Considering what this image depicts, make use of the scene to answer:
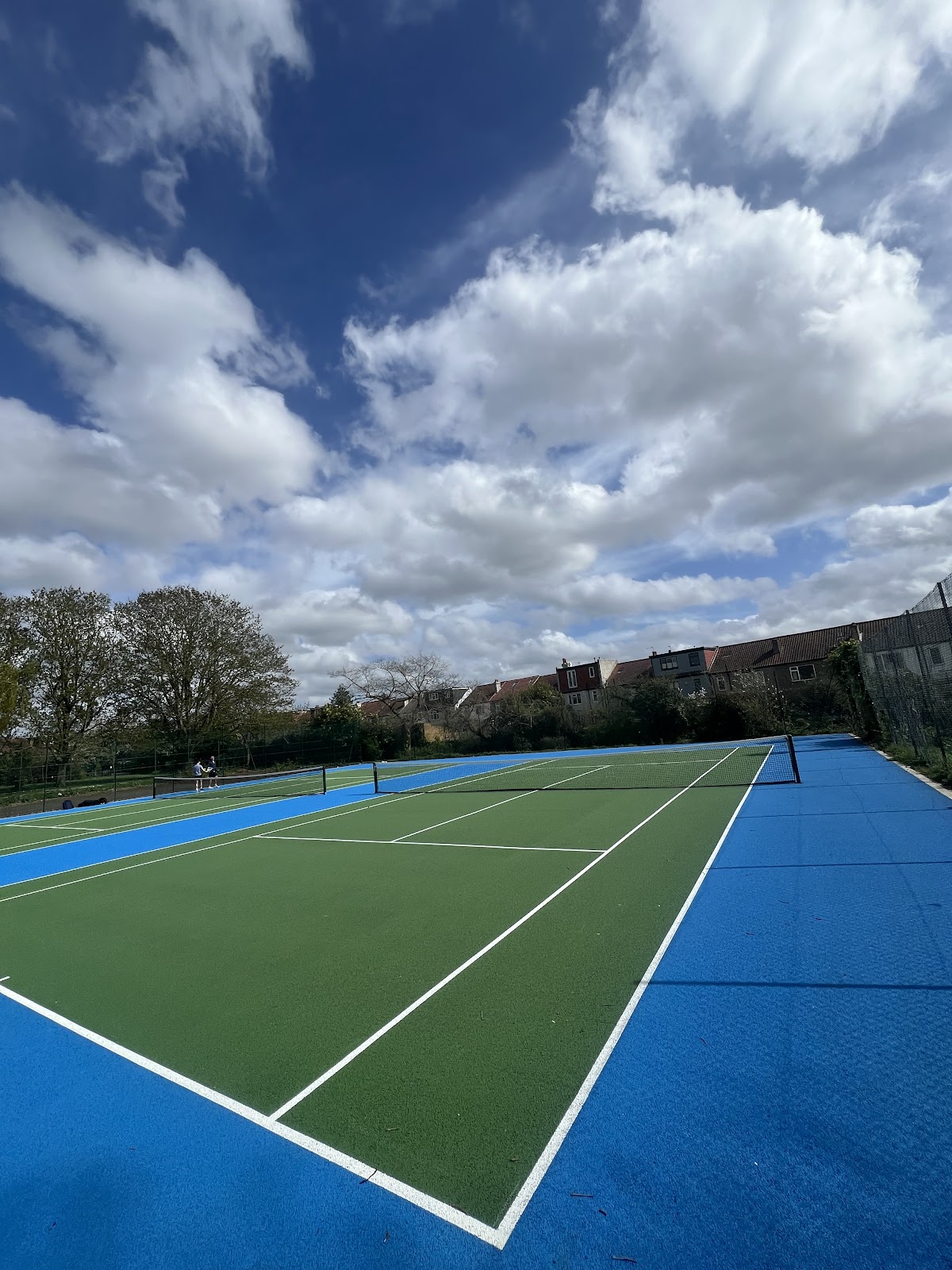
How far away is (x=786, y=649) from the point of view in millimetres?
A: 50781

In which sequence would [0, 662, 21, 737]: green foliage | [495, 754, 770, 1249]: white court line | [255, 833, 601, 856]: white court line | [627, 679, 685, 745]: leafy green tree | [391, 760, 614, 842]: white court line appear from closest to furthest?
[495, 754, 770, 1249]: white court line, [255, 833, 601, 856]: white court line, [391, 760, 614, 842]: white court line, [0, 662, 21, 737]: green foliage, [627, 679, 685, 745]: leafy green tree

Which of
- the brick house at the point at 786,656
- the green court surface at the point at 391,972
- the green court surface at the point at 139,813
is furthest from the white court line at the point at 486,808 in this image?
the brick house at the point at 786,656

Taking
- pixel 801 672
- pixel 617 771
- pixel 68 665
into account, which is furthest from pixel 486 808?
pixel 801 672

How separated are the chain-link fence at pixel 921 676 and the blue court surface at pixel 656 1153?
22.1ft

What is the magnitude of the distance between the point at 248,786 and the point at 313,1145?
30.9 m

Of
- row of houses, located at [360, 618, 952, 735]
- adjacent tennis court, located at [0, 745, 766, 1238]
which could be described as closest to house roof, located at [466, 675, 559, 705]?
row of houses, located at [360, 618, 952, 735]

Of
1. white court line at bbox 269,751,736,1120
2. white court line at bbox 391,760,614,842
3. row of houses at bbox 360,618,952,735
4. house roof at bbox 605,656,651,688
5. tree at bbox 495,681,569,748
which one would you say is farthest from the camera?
house roof at bbox 605,656,651,688

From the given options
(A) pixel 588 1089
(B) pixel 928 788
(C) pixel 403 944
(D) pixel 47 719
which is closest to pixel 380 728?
(D) pixel 47 719

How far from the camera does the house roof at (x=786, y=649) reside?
47656 millimetres

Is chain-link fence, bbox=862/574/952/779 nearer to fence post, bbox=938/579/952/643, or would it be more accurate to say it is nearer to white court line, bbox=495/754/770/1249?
fence post, bbox=938/579/952/643

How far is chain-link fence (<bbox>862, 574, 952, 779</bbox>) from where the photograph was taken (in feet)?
34.5

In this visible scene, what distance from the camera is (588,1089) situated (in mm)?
3787

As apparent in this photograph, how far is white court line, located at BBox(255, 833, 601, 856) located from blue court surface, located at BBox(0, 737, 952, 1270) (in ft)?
15.5

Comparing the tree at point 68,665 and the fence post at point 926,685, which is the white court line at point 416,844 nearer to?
the fence post at point 926,685
